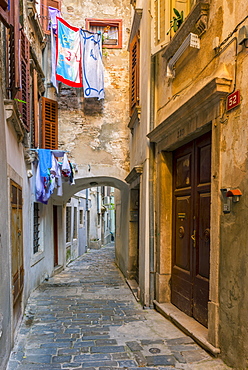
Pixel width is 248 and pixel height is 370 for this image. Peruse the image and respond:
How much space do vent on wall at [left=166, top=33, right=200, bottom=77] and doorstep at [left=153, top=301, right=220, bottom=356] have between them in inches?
148

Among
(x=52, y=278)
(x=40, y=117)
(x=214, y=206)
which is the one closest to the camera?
(x=214, y=206)

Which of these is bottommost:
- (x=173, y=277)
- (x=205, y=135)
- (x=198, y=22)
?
(x=173, y=277)

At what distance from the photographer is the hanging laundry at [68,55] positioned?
8.71m

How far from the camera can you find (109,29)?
9695 mm

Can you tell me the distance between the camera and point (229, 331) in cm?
311

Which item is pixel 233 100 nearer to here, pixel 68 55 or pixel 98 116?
pixel 98 116

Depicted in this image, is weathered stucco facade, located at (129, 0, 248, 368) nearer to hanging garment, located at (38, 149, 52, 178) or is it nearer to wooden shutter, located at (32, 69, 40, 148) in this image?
hanging garment, located at (38, 149, 52, 178)

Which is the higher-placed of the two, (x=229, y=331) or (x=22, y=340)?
(x=229, y=331)

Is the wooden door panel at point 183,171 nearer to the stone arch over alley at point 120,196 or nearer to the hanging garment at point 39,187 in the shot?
the hanging garment at point 39,187

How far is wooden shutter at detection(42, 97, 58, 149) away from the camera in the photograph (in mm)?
8677

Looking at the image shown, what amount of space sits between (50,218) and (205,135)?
689 cm

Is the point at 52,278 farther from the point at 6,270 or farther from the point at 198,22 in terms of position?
the point at 198,22

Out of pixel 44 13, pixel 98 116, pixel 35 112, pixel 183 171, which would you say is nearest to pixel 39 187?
pixel 35 112

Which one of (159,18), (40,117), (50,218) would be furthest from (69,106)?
(159,18)
